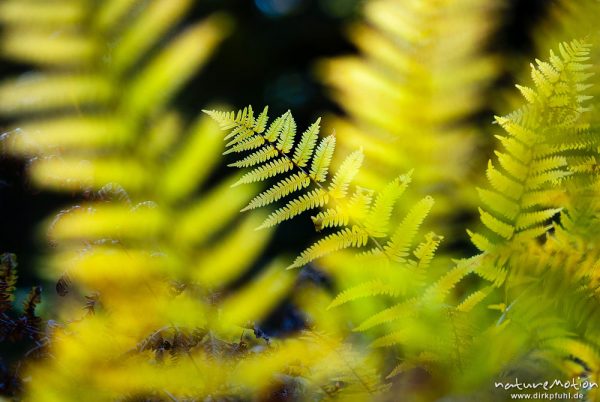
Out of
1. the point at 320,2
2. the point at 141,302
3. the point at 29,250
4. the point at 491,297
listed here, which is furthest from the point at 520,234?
the point at 29,250

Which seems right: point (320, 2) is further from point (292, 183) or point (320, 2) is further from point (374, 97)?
point (292, 183)

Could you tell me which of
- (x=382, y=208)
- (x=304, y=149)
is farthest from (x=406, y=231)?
(x=304, y=149)

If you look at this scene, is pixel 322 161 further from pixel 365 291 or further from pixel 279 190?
pixel 365 291

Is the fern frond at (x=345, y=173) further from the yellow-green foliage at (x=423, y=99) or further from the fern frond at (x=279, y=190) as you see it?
the yellow-green foliage at (x=423, y=99)

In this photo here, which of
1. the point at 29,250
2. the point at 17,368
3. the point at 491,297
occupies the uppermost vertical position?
the point at 29,250

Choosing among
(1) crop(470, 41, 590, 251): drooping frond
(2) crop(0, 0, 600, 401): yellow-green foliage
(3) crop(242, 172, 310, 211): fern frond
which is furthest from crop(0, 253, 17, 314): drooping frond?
(1) crop(470, 41, 590, 251): drooping frond

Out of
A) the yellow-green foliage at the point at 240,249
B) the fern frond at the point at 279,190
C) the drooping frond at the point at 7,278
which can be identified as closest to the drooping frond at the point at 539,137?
the yellow-green foliage at the point at 240,249
